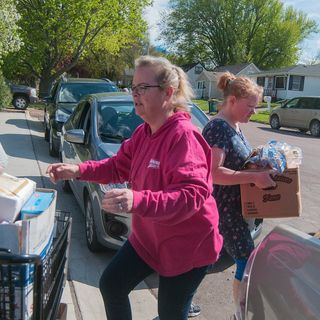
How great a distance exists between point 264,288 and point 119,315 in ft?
2.74

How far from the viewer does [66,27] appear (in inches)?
1017

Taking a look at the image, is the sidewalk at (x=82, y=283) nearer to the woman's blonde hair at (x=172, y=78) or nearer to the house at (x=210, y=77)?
the woman's blonde hair at (x=172, y=78)

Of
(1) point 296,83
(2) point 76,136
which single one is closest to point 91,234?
(2) point 76,136

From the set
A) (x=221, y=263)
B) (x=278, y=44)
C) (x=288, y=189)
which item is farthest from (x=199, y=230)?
(x=278, y=44)

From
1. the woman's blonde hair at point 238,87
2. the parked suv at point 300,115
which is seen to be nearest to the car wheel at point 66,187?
the woman's blonde hair at point 238,87

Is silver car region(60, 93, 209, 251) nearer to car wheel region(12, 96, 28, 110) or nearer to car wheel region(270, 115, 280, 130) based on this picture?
car wheel region(12, 96, 28, 110)

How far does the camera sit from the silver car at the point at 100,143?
451 centimetres

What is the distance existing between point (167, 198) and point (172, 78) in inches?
27.1

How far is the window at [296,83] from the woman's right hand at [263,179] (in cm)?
5048

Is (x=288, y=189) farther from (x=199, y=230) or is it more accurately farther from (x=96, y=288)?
(x=96, y=288)

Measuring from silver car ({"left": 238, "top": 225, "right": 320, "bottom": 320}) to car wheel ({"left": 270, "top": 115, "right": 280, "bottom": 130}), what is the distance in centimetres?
2167

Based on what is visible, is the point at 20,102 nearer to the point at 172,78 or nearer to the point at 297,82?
the point at 172,78

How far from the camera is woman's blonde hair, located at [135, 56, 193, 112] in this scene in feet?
7.62

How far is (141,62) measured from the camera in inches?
94.0
